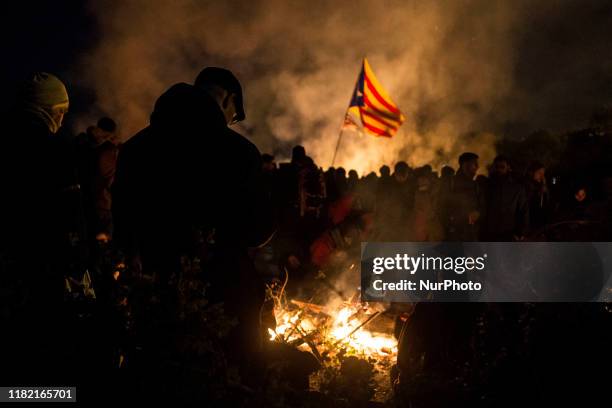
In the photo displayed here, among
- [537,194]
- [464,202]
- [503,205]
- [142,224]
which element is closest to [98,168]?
[142,224]

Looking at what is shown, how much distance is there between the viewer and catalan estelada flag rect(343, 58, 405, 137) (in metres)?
9.36

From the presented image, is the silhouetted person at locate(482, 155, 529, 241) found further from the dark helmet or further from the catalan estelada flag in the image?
the dark helmet

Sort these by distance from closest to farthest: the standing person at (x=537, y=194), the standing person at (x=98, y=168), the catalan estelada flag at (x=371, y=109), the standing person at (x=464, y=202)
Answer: the standing person at (x=98, y=168) → the standing person at (x=464, y=202) → the standing person at (x=537, y=194) → the catalan estelada flag at (x=371, y=109)

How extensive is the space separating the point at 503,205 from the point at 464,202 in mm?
578

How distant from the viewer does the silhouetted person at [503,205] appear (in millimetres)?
6773

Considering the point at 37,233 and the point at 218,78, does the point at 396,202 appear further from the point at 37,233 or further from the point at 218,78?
the point at 37,233

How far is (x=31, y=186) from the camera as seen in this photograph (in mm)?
2414

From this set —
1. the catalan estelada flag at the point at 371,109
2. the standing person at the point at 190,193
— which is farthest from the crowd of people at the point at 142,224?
the catalan estelada flag at the point at 371,109

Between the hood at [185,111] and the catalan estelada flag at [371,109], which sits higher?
the catalan estelada flag at [371,109]

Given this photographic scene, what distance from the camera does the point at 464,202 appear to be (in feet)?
22.7

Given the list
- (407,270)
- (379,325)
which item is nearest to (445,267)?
(407,270)

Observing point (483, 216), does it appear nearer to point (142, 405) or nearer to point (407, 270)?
point (407, 270)

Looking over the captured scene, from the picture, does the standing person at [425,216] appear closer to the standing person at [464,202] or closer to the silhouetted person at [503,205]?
the standing person at [464,202]

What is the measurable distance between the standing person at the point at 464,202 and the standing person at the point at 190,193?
203 inches
